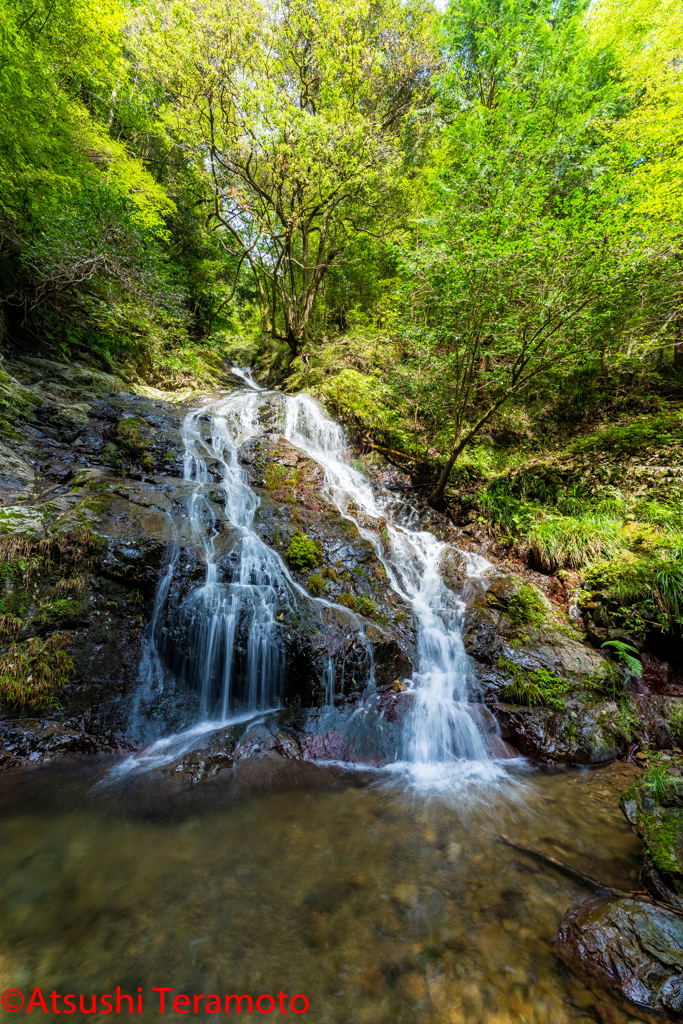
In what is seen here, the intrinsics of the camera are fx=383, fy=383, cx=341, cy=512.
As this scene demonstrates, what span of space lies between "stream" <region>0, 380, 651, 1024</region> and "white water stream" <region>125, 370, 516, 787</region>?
0.03 m

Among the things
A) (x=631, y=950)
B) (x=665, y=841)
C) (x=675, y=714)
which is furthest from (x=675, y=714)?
(x=631, y=950)

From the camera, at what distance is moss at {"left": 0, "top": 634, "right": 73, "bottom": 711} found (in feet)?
13.1

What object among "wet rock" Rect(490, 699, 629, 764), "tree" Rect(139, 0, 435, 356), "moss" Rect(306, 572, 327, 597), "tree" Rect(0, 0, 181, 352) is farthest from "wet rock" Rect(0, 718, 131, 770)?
"tree" Rect(139, 0, 435, 356)

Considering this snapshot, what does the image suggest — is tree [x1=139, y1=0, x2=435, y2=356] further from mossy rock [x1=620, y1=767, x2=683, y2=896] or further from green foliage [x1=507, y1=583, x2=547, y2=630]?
mossy rock [x1=620, y1=767, x2=683, y2=896]

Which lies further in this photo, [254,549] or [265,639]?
[254,549]

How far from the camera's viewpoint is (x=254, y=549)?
587cm

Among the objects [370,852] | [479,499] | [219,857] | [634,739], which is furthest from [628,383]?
[219,857]

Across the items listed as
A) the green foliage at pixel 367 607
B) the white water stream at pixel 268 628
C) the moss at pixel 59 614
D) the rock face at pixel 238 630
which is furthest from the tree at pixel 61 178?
the green foliage at pixel 367 607

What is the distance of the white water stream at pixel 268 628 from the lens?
457 centimetres

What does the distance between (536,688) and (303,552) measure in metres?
3.73

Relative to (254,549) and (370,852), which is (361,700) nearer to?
(370,852)

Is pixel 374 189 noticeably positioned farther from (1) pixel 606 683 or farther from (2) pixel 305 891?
(2) pixel 305 891

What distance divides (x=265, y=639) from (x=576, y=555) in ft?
16.8

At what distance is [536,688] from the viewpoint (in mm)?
4902
